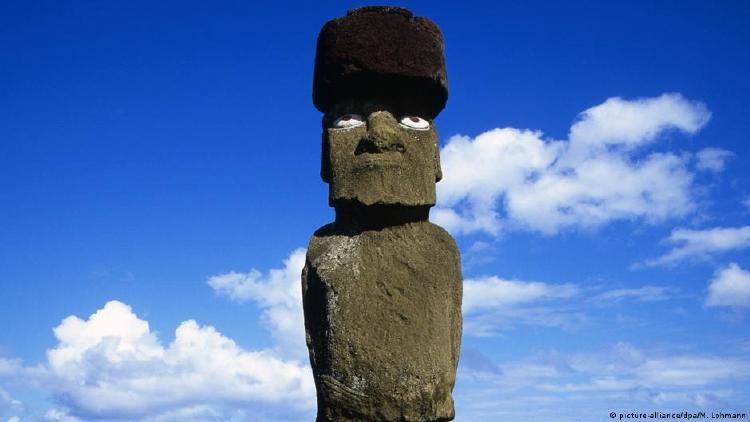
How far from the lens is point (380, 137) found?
25.6 feet

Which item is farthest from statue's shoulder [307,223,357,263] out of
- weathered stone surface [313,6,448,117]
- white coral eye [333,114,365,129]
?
weathered stone surface [313,6,448,117]

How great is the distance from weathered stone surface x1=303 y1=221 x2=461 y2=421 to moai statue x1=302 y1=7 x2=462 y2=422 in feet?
0.03

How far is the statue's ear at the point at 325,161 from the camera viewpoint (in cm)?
802

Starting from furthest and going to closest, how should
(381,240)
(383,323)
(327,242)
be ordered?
(327,242)
(381,240)
(383,323)

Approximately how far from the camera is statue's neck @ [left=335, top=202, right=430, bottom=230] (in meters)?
7.71

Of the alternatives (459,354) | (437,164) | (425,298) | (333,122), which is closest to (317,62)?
(333,122)

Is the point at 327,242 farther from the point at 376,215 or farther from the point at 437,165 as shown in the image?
the point at 437,165

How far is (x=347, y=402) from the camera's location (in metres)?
7.07

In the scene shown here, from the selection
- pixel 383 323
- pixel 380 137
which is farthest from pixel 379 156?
pixel 383 323

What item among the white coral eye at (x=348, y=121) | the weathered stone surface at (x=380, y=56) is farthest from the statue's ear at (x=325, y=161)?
the weathered stone surface at (x=380, y=56)

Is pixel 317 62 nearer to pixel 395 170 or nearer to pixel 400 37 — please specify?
pixel 400 37

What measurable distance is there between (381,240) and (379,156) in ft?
2.89

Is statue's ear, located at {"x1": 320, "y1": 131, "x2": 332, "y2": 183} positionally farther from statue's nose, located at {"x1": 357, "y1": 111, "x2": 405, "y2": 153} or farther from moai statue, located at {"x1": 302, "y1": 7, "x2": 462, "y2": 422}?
statue's nose, located at {"x1": 357, "y1": 111, "x2": 405, "y2": 153}

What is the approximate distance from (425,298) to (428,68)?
256cm
